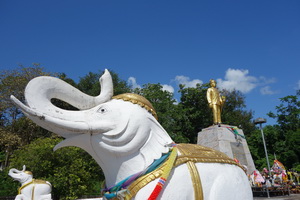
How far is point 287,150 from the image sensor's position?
26.2 m

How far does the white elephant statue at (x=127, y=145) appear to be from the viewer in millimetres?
1998

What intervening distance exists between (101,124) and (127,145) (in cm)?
29

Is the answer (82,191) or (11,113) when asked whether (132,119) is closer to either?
(82,191)

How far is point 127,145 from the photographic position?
2.13 m

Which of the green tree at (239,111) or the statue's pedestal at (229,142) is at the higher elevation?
the green tree at (239,111)

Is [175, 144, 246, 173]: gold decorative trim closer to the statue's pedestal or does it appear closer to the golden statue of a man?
the statue's pedestal

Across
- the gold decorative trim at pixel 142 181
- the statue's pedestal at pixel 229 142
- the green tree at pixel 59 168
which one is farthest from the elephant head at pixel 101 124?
the statue's pedestal at pixel 229 142

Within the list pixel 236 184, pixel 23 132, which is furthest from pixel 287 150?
pixel 236 184

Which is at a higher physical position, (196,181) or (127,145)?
(127,145)

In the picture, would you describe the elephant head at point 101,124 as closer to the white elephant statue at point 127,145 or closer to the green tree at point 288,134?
the white elephant statue at point 127,145

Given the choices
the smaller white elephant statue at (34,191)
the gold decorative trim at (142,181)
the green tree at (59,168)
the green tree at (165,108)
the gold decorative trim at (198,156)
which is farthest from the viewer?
the green tree at (165,108)

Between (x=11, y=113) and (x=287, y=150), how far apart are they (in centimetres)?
2658

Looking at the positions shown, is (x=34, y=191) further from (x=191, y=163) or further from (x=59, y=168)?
(x=59, y=168)

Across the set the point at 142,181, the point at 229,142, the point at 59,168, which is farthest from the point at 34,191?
the point at 229,142
